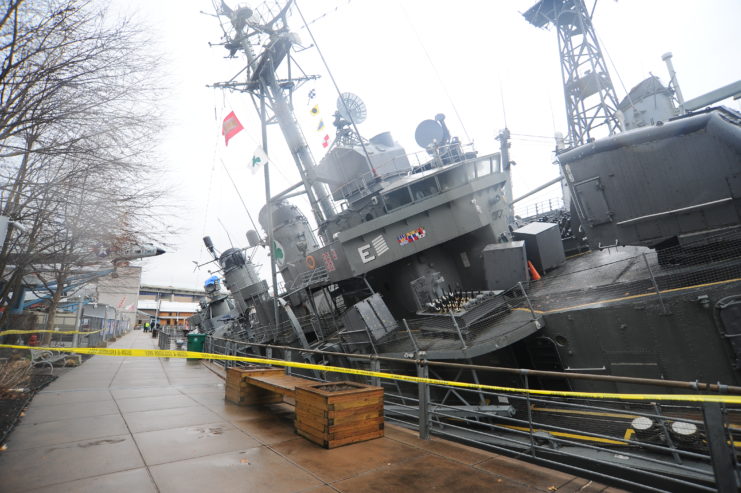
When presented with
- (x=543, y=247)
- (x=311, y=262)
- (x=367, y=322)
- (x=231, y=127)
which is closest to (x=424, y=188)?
(x=543, y=247)

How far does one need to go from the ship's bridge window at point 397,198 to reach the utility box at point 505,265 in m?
3.97

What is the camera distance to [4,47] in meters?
5.66

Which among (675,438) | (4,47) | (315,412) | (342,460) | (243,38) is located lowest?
(675,438)

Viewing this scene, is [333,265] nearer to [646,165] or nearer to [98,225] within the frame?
[98,225]

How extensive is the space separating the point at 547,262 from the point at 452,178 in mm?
4684

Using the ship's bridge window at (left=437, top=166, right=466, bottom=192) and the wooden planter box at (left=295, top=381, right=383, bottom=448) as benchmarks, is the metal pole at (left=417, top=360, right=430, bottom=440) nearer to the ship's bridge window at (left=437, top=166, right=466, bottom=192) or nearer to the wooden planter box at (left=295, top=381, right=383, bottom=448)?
the wooden planter box at (left=295, top=381, right=383, bottom=448)

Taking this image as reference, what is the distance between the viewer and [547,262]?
13008 millimetres

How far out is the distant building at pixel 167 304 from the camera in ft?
275

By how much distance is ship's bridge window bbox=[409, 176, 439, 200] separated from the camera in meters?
14.4

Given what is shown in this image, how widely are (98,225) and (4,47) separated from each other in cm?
432

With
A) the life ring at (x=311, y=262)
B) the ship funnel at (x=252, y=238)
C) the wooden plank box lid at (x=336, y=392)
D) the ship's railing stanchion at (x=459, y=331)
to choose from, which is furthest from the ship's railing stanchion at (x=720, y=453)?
the ship funnel at (x=252, y=238)

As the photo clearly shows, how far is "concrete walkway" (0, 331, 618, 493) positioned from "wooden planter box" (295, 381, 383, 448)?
134 millimetres

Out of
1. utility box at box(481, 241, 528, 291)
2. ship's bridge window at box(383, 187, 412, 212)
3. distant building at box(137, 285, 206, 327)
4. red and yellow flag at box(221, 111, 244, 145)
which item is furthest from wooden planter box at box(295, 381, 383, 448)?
distant building at box(137, 285, 206, 327)

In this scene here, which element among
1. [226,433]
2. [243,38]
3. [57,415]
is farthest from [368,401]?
[243,38]
